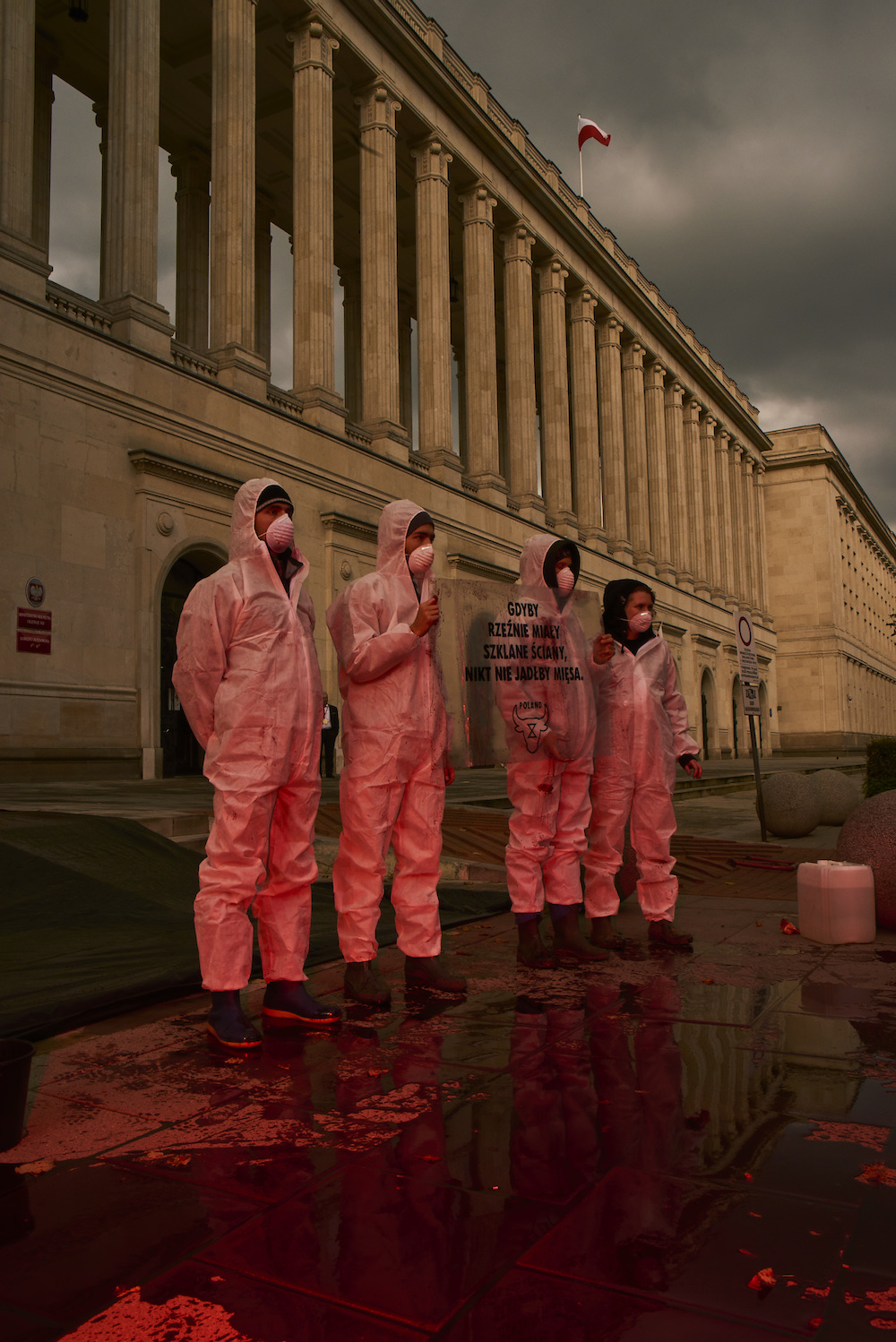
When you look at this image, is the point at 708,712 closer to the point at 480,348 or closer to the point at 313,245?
the point at 480,348

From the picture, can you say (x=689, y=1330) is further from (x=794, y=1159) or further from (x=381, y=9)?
(x=381, y=9)

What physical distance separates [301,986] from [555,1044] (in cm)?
109

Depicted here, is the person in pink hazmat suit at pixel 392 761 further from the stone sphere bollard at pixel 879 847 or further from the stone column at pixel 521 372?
the stone column at pixel 521 372

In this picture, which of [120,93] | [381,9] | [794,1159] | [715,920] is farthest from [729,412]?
[794,1159]

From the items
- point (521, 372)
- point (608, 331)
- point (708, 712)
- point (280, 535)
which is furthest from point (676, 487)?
point (280, 535)

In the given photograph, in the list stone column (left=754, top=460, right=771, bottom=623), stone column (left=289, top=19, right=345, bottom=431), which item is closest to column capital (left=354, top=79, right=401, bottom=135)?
stone column (left=289, top=19, right=345, bottom=431)

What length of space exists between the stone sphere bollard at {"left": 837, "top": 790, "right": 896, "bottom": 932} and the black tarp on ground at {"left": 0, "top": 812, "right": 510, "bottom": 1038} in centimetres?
240

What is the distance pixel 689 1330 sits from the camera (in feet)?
6.03

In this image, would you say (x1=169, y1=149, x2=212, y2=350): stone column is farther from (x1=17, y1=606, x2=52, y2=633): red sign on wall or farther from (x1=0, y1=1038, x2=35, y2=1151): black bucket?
(x1=0, y1=1038, x2=35, y2=1151): black bucket

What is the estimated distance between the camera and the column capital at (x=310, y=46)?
2281cm

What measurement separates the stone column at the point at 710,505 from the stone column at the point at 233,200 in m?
34.6

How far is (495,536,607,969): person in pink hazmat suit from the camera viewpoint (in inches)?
208

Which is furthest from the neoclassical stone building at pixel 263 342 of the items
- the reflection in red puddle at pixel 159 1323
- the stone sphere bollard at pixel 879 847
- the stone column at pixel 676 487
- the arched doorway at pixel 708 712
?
the reflection in red puddle at pixel 159 1323

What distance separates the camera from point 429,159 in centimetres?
2800
